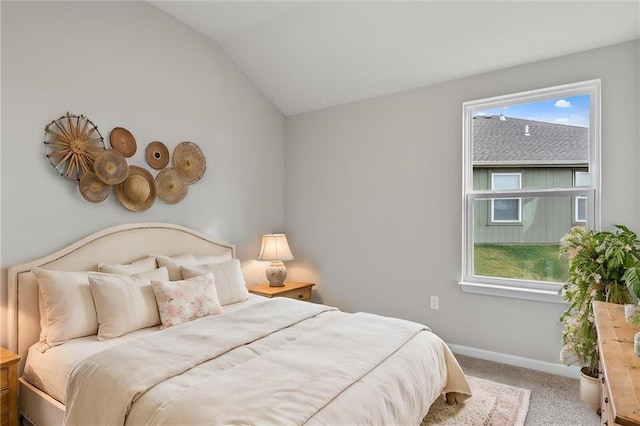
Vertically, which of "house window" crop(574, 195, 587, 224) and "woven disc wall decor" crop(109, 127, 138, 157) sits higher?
"woven disc wall decor" crop(109, 127, 138, 157)

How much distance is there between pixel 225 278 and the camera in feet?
9.82

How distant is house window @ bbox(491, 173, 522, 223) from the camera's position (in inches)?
123

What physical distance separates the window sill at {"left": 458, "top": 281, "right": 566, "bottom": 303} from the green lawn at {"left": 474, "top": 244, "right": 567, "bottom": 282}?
0.12 metres

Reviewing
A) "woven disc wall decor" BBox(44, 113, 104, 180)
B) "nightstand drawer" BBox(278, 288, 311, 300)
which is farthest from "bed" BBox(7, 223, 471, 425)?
"nightstand drawer" BBox(278, 288, 311, 300)

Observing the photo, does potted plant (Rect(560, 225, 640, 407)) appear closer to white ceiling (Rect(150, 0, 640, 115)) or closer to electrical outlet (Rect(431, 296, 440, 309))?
electrical outlet (Rect(431, 296, 440, 309))

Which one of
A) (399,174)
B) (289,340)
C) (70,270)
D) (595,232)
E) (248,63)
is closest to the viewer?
(289,340)

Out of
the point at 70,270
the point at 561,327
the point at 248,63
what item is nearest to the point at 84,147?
the point at 70,270

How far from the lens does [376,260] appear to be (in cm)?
374

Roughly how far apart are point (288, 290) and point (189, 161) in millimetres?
1572

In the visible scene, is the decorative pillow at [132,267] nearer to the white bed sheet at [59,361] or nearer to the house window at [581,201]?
the white bed sheet at [59,361]

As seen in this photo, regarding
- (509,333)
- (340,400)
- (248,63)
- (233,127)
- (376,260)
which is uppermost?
(248,63)

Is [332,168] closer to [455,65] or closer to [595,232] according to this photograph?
[455,65]

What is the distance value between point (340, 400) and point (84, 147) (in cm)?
243

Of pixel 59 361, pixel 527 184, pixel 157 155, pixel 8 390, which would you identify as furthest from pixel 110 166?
pixel 527 184
